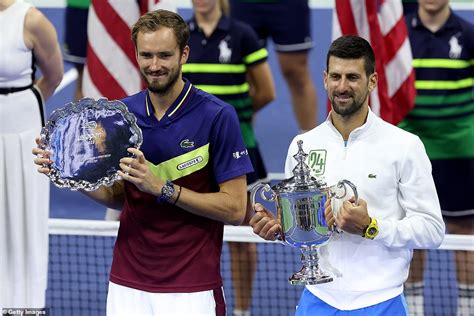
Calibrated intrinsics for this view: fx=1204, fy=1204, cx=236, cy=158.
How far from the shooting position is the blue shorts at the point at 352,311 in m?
5.54

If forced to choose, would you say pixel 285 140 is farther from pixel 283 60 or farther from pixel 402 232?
pixel 402 232

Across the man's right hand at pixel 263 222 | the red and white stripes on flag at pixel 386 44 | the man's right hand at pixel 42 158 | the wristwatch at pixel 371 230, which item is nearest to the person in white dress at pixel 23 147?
the red and white stripes on flag at pixel 386 44

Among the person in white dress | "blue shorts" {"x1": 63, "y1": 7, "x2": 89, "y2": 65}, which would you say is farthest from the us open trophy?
"blue shorts" {"x1": 63, "y1": 7, "x2": 89, "y2": 65}

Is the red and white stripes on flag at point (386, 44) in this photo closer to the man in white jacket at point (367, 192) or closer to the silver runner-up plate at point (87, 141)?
the man in white jacket at point (367, 192)

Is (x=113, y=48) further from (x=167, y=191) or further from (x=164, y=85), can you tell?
(x=167, y=191)

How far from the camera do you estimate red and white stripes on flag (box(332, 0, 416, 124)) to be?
770 cm

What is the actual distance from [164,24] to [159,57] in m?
0.16

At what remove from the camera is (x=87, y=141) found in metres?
5.59

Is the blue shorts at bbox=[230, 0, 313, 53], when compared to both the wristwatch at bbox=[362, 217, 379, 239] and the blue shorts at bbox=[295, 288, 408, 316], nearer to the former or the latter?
the blue shorts at bbox=[295, 288, 408, 316]

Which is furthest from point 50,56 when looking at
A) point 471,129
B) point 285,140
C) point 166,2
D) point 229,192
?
point 285,140

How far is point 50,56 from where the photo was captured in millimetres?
7598

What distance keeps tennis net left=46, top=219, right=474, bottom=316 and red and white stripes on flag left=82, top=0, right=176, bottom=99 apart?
952mm

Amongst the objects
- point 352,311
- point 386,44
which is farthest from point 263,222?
point 386,44

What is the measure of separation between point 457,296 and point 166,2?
2.97m
